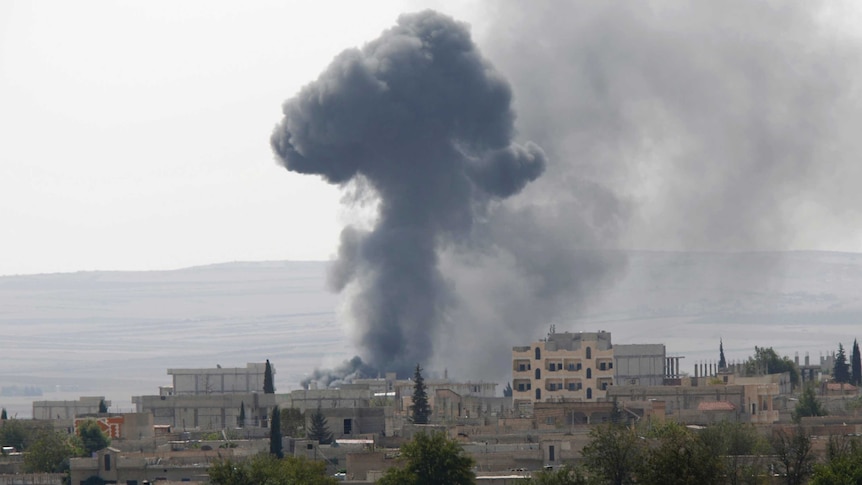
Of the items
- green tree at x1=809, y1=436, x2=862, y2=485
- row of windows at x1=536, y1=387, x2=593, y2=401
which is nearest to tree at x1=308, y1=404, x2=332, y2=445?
green tree at x1=809, y1=436, x2=862, y2=485

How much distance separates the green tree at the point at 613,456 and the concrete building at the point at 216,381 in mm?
73875

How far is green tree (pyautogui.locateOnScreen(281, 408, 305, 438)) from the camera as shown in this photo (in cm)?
9925

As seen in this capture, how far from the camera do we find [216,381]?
474ft

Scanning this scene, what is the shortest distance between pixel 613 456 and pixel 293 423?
114 feet

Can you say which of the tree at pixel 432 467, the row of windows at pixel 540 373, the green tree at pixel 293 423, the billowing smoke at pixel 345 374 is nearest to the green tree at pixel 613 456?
the tree at pixel 432 467

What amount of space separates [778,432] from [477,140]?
107m

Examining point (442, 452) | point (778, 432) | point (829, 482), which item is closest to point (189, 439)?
point (778, 432)

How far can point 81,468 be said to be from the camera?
3194 inches

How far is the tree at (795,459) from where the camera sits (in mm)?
68000

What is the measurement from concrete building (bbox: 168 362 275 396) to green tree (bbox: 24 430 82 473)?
52.4 meters

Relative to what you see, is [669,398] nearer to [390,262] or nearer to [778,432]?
[778,432]

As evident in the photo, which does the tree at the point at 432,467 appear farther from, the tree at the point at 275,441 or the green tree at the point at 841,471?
the tree at the point at 275,441

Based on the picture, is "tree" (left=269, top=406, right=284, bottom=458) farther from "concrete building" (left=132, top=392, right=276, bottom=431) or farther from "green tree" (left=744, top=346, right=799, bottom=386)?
"green tree" (left=744, top=346, right=799, bottom=386)

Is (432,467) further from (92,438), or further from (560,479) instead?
(92,438)
